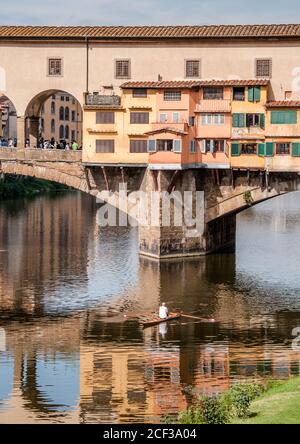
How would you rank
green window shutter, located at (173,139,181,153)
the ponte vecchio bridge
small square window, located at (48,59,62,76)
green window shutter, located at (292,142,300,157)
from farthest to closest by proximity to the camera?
small square window, located at (48,59,62,76) → the ponte vecchio bridge → green window shutter, located at (173,139,181,153) → green window shutter, located at (292,142,300,157)

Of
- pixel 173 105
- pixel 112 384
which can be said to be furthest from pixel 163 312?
pixel 173 105

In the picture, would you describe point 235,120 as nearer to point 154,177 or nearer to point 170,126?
point 170,126

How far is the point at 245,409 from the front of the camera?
2838 cm

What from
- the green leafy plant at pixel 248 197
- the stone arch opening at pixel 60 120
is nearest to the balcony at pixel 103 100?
the green leafy plant at pixel 248 197

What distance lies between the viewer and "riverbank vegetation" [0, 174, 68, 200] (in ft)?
366

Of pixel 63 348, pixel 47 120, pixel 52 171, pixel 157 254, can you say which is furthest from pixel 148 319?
pixel 47 120

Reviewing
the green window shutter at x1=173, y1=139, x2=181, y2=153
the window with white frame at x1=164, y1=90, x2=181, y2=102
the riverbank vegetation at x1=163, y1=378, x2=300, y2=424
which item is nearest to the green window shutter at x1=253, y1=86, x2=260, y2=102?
the window with white frame at x1=164, y1=90, x2=181, y2=102

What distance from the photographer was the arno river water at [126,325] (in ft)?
111

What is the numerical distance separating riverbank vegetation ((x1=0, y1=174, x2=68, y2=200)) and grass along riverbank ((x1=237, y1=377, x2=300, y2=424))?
7998cm

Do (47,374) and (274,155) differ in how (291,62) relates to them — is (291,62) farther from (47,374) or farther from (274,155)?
(47,374)

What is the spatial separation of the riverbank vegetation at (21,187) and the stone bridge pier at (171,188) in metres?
46.2

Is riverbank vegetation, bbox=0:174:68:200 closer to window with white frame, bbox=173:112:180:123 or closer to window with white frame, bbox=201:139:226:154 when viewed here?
window with white frame, bbox=201:139:226:154

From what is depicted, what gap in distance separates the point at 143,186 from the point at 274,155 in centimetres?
858

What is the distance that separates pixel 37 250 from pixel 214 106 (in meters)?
15.5
